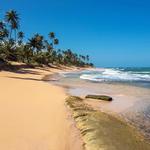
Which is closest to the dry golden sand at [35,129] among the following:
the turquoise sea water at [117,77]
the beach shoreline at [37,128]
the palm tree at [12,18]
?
the beach shoreline at [37,128]

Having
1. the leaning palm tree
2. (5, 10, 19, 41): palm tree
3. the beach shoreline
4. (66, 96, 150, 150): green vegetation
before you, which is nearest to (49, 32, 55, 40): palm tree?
the leaning palm tree

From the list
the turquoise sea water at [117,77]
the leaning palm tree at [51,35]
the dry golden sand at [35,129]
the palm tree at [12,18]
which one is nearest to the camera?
the dry golden sand at [35,129]

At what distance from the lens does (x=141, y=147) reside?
5.26 m

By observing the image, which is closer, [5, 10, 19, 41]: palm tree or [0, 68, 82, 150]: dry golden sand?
[0, 68, 82, 150]: dry golden sand

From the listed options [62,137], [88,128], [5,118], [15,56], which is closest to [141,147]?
[88,128]

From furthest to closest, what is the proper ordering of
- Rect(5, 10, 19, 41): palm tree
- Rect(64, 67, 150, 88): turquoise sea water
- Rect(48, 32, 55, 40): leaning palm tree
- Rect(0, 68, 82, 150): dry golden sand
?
1. Rect(48, 32, 55, 40): leaning palm tree
2. Rect(5, 10, 19, 41): palm tree
3. Rect(64, 67, 150, 88): turquoise sea water
4. Rect(0, 68, 82, 150): dry golden sand

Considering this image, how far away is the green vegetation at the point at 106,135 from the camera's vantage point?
17.0 ft

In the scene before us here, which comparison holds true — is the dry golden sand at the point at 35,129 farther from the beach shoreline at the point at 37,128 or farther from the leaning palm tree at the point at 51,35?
the leaning palm tree at the point at 51,35

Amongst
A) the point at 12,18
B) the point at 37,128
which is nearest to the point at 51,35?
the point at 12,18

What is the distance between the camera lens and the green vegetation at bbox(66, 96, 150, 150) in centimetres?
518

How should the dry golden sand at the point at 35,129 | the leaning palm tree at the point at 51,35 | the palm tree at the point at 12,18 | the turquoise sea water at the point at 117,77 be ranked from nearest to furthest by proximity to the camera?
the dry golden sand at the point at 35,129 → the turquoise sea water at the point at 117,77 → the palm tree at the point at 12,18 → the leaning palm tree at the point at 51,35

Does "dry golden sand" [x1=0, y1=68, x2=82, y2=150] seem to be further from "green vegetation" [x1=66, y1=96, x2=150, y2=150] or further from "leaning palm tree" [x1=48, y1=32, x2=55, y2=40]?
"leaning palm tree" [x1=48, y1=32, x2=55, y2=40]

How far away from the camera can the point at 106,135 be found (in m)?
5.78

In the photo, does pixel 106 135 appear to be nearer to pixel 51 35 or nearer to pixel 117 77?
pixel 117 77
